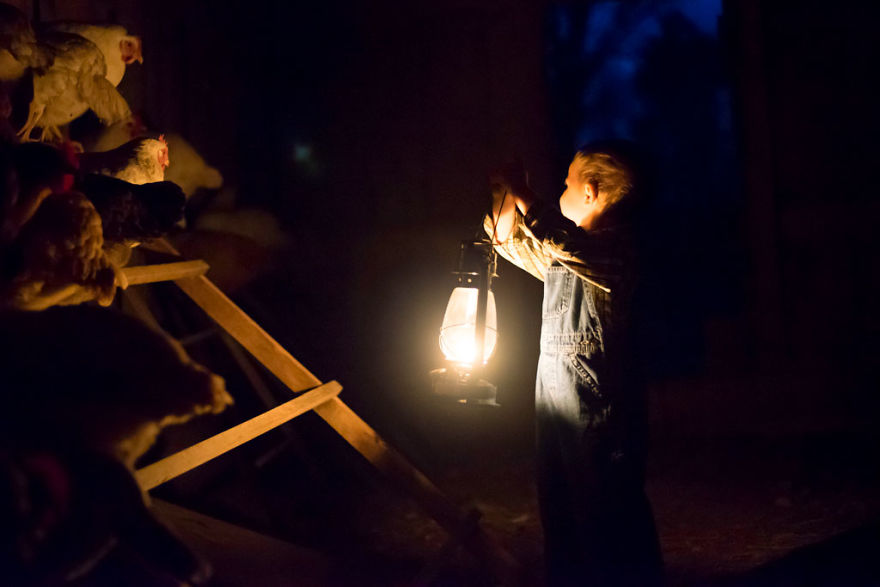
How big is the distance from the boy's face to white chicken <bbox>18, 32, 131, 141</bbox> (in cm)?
200

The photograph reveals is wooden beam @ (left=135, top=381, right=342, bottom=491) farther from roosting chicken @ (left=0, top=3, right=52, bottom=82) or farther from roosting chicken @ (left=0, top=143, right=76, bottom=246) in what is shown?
roosting chicken @ (left=0, top=3, right=52, bottom=82)

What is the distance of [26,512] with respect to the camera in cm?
122

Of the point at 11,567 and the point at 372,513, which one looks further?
the point at 372,513

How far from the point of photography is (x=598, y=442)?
9.03ft

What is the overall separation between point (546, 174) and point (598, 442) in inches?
122

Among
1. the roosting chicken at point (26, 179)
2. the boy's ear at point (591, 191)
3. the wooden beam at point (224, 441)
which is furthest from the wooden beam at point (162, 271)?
the boy's ear at point (591, 191)

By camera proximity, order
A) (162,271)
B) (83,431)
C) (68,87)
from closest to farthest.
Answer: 1. (83,431)
2. (68,87)
3. (162,271)

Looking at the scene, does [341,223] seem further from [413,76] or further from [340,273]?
[413,76]

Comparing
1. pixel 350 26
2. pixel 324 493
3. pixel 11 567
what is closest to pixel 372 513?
pixel 324 493

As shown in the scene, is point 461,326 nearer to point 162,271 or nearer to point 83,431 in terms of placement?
point 162,271

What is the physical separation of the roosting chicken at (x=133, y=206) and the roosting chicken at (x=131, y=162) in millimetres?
282

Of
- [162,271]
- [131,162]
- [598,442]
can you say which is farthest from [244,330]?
[598,442]

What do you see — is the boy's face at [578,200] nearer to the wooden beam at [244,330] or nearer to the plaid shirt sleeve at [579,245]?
the plaid shirt sleeve at [579,245]

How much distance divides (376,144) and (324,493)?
288cm
